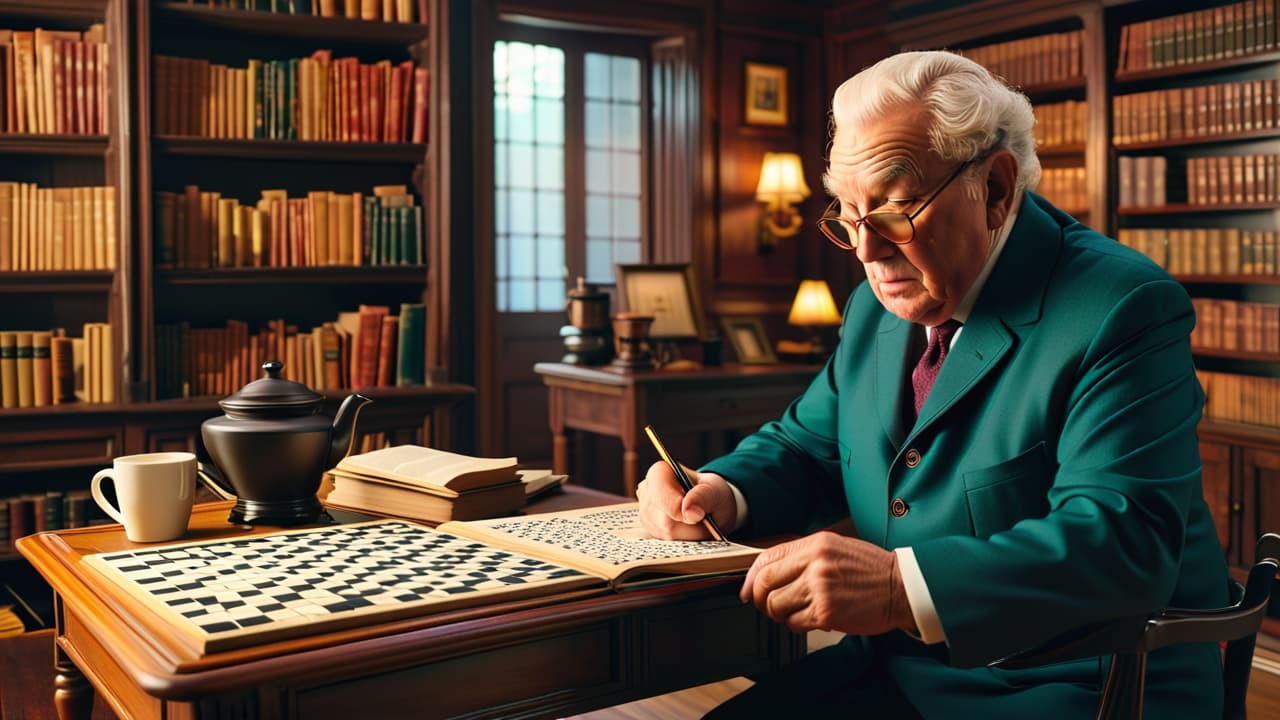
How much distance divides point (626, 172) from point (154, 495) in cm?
466

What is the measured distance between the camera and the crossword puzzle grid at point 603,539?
4.41ft

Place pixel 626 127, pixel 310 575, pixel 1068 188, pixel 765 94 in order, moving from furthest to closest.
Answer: pixel 765 94
pixel 626 127
pixel 1068 188
pixel 310 575

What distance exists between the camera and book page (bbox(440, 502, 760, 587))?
1.28 m

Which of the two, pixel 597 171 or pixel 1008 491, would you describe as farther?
pixel 597 171

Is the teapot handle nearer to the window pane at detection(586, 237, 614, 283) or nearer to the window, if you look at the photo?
the window

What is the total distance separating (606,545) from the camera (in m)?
1.40

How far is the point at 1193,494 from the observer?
133 cm

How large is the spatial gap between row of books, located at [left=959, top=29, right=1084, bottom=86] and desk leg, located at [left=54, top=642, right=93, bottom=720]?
14.2 ft

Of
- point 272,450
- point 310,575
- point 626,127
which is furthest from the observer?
point 626,127

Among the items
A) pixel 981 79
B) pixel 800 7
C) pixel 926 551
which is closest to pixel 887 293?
pixel 981 79

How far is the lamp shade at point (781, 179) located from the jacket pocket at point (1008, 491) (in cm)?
467

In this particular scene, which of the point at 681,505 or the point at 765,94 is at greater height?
the point at 765,94

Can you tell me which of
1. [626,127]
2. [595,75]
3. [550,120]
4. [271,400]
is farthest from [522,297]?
[271,400]

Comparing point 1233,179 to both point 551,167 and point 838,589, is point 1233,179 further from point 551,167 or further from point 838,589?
point 838,589
